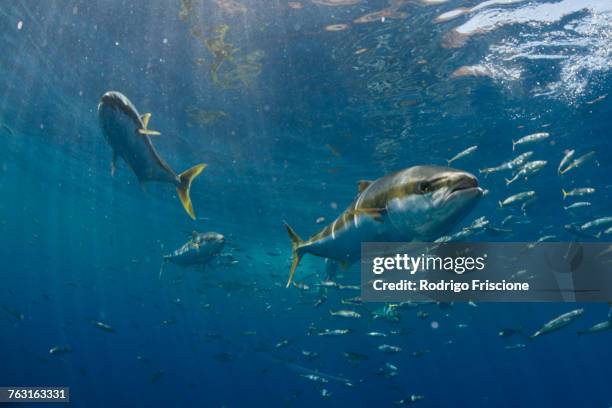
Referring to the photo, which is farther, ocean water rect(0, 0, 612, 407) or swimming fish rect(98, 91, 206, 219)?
ocean water rect(0, 0, 612, 407)

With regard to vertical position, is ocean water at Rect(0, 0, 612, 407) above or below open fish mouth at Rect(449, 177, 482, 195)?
above

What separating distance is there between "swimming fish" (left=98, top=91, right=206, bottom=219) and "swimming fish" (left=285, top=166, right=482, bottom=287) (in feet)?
6.31

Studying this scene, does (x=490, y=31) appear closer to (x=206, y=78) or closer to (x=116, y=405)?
(x=206, y=78)

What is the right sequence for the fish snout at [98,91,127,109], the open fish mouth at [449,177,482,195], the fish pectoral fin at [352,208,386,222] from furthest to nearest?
the fish snout at [98,91,127,109] < the fish pectoral fin at [352,208,386,222] < the open fish mouth at [449,177,482,195]

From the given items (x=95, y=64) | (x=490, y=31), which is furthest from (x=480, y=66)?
(x=95, y=64)

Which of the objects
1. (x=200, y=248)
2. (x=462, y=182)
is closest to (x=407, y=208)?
(x=462, y=182)

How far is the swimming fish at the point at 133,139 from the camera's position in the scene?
160 inches

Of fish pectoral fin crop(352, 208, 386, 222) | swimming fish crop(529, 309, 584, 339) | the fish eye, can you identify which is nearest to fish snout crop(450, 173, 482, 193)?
the fish eye

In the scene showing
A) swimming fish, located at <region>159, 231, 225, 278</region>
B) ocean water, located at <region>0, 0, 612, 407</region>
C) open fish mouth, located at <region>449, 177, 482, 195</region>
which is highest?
ocean water, located at <region>0, 0, 612, 407</region>

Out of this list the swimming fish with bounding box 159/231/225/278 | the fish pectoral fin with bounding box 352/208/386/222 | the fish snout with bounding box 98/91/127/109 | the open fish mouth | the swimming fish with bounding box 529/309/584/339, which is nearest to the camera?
the open fish mouth

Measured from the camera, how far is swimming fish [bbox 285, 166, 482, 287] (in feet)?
8.40

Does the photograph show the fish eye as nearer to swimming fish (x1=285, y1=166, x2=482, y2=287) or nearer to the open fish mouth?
swimming fish (x1=285, y1=166, x2=482, y2=287)

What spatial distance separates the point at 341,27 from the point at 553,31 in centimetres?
599

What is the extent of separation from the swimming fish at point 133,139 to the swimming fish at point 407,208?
192cm
